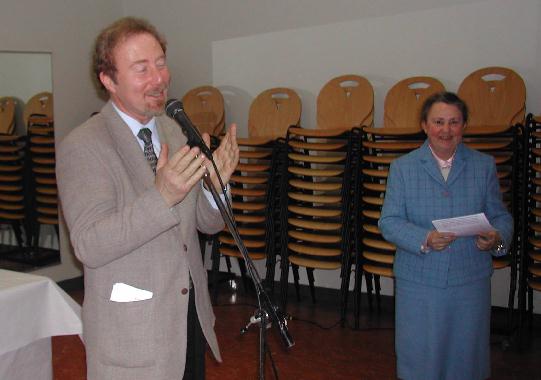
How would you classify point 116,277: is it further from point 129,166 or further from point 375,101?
point 375,101

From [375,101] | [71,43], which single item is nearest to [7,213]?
[71,43]

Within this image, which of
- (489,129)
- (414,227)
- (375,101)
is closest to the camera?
(414,227)

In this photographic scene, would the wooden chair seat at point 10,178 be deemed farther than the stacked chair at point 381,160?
Yes

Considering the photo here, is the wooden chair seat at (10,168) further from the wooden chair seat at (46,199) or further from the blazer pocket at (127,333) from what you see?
the blazer pocket at (127,333)

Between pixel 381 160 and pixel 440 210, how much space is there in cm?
151

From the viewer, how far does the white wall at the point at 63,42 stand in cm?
500

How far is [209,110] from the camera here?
5281 millimetres

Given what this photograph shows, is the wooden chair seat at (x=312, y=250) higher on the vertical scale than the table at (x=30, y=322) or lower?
lower

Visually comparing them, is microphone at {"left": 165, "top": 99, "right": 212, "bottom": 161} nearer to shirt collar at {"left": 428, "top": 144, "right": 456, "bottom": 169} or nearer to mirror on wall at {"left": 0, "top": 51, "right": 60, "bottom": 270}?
shirt collar at {"left": 428, "top": 144, "right": 456, "bottom": 169}

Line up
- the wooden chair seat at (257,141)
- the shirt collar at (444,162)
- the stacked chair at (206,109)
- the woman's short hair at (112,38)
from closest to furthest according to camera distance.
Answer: the woman's short hair at (112,38) < the shirt collar at (444,162) < the wooden chair seat at (257,141) < the stacked chair at (206,109)

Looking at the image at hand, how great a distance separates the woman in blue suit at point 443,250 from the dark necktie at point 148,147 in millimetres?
1316

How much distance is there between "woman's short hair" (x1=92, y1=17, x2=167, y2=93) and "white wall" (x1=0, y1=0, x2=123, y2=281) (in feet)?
12.9

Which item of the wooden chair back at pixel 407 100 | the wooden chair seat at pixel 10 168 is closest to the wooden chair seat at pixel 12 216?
the wooden chair seat at pixel 10 168

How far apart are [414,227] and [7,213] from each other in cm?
404
